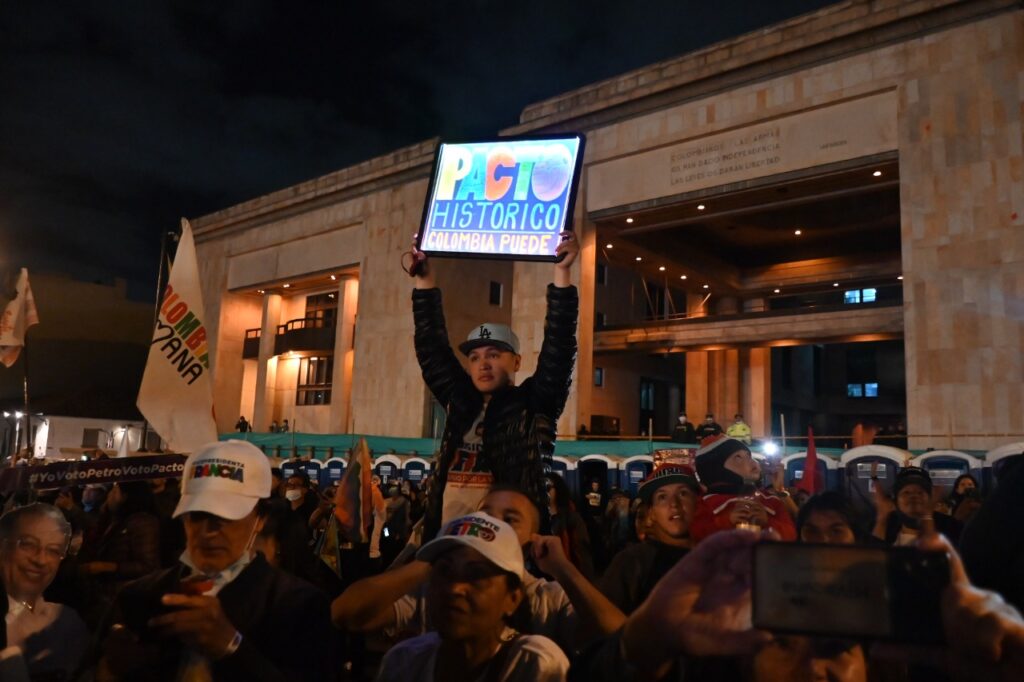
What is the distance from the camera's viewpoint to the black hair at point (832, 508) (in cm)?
341

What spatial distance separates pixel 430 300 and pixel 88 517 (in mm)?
5855

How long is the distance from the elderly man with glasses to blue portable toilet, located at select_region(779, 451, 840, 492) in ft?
39.6

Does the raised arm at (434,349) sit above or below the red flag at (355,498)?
above

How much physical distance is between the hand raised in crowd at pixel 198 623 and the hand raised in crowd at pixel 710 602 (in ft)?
4.06

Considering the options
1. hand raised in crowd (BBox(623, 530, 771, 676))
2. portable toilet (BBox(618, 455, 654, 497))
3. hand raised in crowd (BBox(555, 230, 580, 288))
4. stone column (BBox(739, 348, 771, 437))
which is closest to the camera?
hand raised in crowd (BBox(623, 530, 771, 676))

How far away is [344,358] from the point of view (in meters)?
36.0

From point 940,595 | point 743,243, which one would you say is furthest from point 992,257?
point 940,595

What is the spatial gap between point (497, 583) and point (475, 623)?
0.13 metres

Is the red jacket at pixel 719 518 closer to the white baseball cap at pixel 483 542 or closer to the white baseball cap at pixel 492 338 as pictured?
the white baseball cap at pixel 492 338

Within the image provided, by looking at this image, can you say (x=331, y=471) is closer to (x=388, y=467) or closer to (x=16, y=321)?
(x=388, y=467)

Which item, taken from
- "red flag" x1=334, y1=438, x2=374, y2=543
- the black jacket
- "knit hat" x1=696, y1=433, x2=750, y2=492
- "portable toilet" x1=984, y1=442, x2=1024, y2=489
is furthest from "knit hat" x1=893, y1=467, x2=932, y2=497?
"portable toilet" x1=984, y1=442, x2=1024, y2=489

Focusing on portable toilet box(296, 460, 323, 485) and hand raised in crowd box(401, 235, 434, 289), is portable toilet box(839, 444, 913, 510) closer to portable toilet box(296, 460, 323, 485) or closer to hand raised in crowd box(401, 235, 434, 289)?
hand raised in crowd box(401, 235, 434, 289)

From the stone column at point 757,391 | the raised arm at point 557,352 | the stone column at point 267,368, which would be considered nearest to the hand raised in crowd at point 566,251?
the raised arm at point 557,352

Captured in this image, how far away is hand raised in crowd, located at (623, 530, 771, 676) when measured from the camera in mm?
1434
